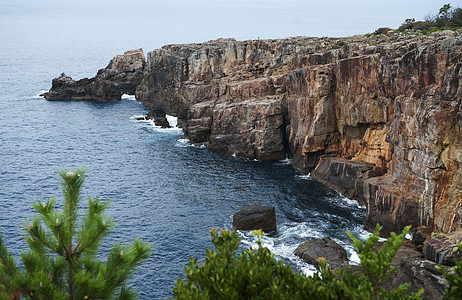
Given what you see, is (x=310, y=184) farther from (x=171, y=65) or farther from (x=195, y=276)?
(x=171, y=65)

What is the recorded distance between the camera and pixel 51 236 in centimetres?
1853

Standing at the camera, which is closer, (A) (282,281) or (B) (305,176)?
(A) (282,281)

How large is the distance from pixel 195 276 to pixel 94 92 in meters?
139

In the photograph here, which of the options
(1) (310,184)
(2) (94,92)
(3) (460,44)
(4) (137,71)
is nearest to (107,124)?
(2) (94,92)

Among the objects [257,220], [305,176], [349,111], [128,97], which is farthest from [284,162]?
[128,97]

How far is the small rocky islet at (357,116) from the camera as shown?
48.7 m


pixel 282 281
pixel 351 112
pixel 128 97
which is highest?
pixel 282 281

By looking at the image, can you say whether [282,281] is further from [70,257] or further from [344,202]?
A: [344,202]

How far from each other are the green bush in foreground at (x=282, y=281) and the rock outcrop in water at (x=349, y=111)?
31513 mm

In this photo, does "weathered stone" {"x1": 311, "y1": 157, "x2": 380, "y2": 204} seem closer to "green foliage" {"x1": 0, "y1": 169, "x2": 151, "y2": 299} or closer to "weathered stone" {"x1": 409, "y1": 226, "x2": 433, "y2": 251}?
"weathered stone" {"x1": 409, "y1": 226, "x2": 433, "y2": 251}

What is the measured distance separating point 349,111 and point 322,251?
2950 centimetres

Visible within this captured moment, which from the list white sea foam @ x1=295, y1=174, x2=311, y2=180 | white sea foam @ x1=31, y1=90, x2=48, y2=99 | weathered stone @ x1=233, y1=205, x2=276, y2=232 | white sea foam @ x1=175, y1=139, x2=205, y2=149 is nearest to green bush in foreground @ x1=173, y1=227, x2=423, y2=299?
weathered stone @ x1=233, y1=205, x2=276, y2=232

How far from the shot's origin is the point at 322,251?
49031 millimetres

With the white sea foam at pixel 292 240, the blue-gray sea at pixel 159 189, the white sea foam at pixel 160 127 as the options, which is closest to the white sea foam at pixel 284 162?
the blue-gray sea at pixel 159 189
